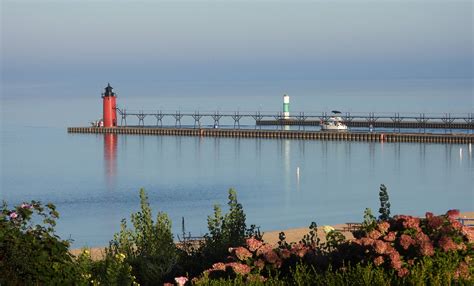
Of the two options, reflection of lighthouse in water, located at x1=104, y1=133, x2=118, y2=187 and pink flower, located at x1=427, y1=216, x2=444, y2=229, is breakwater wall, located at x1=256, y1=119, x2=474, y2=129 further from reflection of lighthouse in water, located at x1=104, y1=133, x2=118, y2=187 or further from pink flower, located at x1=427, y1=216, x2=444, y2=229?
pink flower, located at x1=427, y1=216, x2=444, y2=229

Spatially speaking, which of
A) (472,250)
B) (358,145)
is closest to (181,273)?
(472,250)

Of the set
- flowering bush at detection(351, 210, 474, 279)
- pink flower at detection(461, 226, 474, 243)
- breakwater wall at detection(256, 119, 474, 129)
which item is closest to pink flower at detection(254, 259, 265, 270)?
flowering bush at detection(351, 210, 474, 279)

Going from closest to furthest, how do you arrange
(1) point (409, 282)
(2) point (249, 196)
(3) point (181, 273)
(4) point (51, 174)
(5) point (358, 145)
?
1. (1) point (409, 282)
2. (3) point (181, 273)
3. (2) point (249, 196)
4. (4) point (51, 174)
5. (5) point (358, 145)

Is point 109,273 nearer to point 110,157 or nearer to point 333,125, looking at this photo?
point 110,157

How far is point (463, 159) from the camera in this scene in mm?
69812

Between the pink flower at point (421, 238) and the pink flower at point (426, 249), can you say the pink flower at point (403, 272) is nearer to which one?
the pink flower at point (426, 249)

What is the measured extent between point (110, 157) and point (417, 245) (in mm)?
67186

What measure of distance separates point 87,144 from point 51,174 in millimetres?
23902

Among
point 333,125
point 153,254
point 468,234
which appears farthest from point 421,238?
point 333,125

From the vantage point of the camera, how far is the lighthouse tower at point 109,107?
315ft

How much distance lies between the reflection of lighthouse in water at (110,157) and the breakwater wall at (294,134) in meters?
2.49

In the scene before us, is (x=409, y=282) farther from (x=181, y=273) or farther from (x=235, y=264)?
(x=181, y=273)

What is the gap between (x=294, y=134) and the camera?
3403 inches

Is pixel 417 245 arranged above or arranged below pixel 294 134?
above
